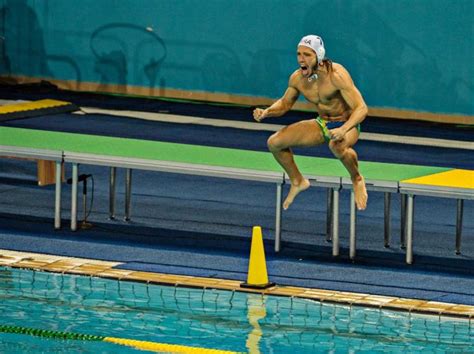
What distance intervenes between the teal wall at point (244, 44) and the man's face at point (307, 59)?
11245mm

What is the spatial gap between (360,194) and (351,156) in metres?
0.41

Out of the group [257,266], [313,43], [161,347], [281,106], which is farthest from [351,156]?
[161,347]

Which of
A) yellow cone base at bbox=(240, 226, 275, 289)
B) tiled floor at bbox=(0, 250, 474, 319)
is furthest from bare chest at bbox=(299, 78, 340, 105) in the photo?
tiled floor at bbox=(0, 250, 474, 319)

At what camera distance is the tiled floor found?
11.2m

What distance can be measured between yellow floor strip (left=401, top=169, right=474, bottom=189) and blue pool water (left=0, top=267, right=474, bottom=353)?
1788 millimetres

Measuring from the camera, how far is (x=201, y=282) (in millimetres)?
11953

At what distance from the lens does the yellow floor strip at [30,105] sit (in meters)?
19.9

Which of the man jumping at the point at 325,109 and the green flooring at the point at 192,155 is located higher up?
the man jumping at the point at 325,109

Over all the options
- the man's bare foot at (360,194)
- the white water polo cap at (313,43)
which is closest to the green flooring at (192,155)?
the man's bare foot at (360,194)

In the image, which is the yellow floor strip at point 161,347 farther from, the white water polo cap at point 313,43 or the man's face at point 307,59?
the white water polo cap at point 313,43

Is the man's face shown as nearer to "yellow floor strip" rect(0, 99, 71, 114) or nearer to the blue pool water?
the blue pool water

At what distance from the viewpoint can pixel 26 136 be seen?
49.6 feet

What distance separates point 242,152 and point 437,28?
7.98 metres

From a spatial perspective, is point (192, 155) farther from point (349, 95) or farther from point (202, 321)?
point (349, 95)
